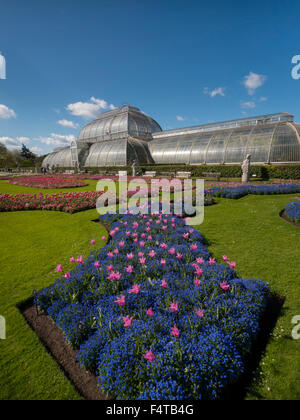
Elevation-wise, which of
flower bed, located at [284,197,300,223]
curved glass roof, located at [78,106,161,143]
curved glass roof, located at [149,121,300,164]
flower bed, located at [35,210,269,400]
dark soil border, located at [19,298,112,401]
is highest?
curved glass roof, located at [78,106,161,143]

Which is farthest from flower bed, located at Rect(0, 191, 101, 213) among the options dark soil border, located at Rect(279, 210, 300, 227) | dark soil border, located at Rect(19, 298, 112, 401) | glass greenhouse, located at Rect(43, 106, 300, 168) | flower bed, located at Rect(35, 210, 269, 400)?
glass greenhouse, located at Rect(43, 106, 300, 168)

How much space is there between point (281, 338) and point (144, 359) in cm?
217

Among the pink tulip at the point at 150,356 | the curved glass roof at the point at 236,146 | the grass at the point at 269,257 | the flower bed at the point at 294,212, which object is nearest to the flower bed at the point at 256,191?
the grass at the point at 269,257

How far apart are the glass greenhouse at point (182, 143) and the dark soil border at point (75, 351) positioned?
30516 mm

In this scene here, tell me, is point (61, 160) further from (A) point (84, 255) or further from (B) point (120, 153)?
(A) point (84, 255)

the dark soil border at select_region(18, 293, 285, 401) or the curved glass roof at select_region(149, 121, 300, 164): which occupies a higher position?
the curved glass roof at select_region(149, 121, 300, 164)

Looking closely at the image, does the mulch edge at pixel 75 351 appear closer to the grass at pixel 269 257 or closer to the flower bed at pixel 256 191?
the grass at pixel 269 257

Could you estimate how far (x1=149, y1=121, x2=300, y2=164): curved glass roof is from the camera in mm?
27547

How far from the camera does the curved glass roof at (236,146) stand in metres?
27.5

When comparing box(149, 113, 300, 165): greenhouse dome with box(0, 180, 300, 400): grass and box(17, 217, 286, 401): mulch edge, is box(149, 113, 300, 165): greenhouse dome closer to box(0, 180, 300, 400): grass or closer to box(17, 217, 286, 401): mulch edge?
box(0, 180, 300, 400): grass

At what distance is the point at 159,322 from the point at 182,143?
4125 centimetres

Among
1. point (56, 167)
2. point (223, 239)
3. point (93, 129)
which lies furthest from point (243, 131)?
point (56, 167)

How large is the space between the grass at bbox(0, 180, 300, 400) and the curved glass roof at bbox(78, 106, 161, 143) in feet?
149

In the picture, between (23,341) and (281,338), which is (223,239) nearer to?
(281,338)
